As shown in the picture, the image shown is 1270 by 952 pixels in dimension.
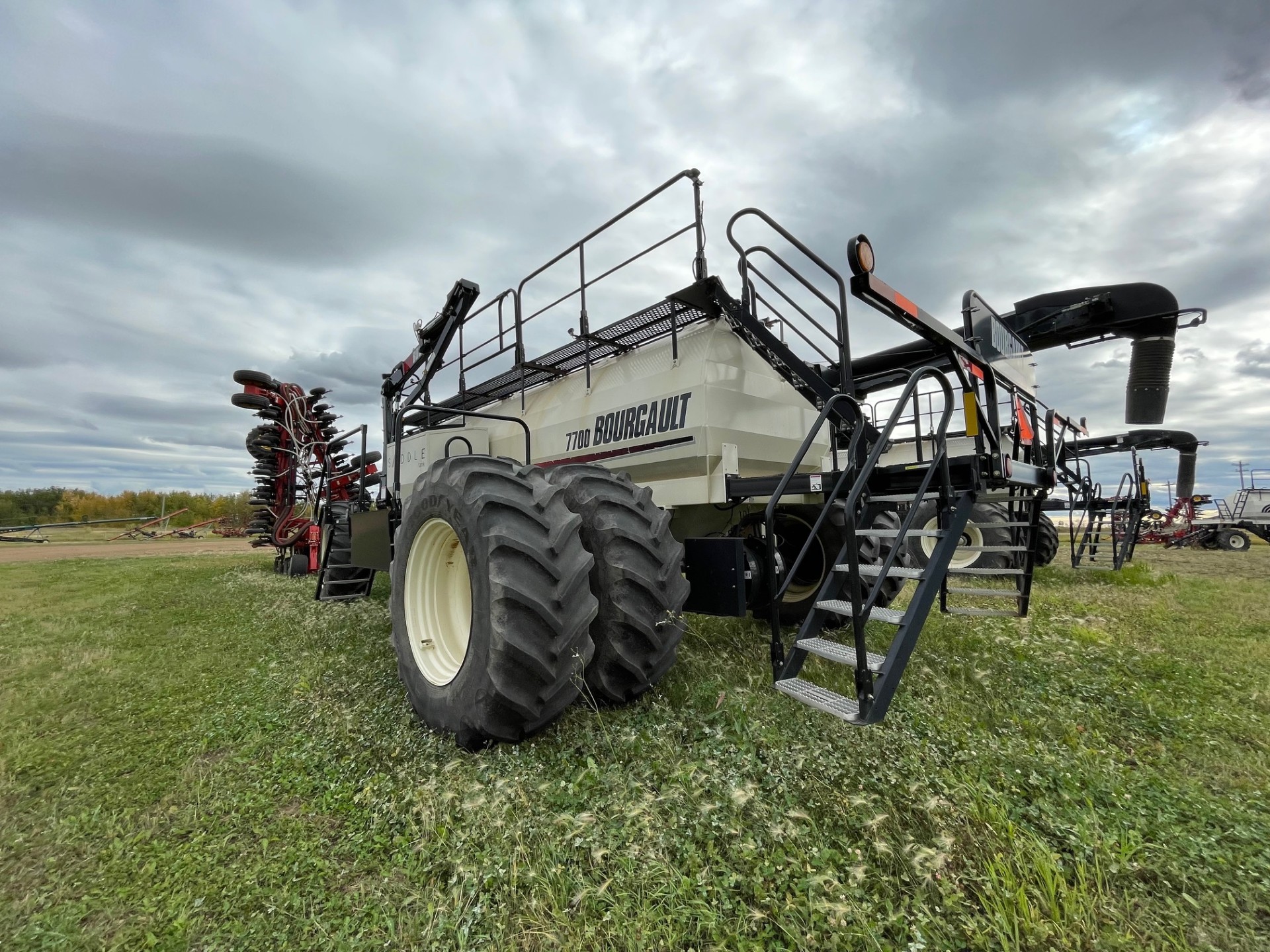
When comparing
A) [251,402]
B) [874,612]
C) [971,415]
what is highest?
[251,402]

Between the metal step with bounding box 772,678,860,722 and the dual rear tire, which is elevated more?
the dual rear tire

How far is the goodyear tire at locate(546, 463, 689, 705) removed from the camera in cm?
278

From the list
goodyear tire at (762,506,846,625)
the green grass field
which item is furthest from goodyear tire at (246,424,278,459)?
goodyear tire at (762,506,846,625)

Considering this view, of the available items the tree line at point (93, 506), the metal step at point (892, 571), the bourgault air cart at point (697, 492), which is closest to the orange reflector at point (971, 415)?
the bourgault air cart at point (697, 492)

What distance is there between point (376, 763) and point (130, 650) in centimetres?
352

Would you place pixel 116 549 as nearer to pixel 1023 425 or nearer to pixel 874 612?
pixel 874 612

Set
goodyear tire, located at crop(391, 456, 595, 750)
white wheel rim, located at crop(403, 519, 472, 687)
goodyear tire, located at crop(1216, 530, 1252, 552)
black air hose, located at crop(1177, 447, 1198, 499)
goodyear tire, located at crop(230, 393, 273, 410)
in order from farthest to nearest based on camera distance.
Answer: goodyear tire, located at crop(1216, 530, 1252, 552) → black air hose, located at crop(1177, 447, 1198, 499) → goodyear tire, located at crop(230, 393, 273, 410) → white wheel rim, located at crop(403, 519, 472, 687) → goodyear tire, located at crop(391, 456, 595, 750)

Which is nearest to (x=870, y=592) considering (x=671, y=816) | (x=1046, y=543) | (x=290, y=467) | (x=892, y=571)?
(x=892, y=571)

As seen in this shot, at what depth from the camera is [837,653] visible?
2.56 meters

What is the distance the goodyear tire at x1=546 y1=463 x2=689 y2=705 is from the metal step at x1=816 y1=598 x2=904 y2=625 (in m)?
0.65

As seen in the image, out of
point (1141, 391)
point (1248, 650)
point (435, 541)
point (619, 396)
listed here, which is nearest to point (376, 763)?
point (435, 541)

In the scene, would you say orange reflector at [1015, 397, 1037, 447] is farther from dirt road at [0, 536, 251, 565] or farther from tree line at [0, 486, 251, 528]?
tree line at [0, 486, 251, 528]

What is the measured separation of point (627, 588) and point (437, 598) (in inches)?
53.4

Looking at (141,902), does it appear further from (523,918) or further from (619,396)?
(619,396)
